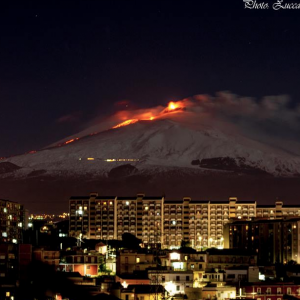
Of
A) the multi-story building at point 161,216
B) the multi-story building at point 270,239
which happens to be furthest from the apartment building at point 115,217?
the multi-story building at point 270,239

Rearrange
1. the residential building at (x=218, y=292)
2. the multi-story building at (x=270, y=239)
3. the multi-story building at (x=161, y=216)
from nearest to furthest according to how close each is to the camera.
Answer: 1. the residential building at (x=218, y=292)
2. the multi-story building at (x=270, y=239)
3. the multi-story building at (x=161, y=216)

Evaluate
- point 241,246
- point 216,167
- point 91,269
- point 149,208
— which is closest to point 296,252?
point 241,246

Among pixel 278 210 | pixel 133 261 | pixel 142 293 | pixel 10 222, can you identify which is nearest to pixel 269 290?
pixel 142 293

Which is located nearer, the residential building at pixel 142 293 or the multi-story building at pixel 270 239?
the residential building at pixel 142 293

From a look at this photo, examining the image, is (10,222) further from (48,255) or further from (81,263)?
(48,255)

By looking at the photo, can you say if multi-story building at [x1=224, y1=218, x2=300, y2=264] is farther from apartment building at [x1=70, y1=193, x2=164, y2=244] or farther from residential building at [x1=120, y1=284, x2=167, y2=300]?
residential building at [x1=120, y1=284, x2=167, y2=300]

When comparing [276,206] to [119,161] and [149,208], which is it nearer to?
[149,208]

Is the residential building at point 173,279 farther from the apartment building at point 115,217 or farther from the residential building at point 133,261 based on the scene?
the apartment building at point 115,217
